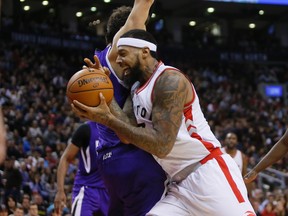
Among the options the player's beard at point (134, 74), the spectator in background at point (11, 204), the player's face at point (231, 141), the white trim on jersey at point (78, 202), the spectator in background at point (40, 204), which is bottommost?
the spectator in background at point (40, 204)

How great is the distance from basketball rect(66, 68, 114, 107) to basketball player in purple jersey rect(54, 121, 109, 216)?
231 centimetres

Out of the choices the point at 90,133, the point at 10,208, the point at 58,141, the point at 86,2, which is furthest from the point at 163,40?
the point at 90,133

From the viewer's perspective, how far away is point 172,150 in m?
4.45

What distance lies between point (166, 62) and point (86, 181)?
23.7 metres

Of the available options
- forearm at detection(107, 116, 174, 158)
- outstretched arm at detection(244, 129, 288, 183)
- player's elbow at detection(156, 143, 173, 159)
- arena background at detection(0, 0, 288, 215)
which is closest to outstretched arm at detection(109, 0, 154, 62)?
forearm at detection(107, 116, 174, 158)

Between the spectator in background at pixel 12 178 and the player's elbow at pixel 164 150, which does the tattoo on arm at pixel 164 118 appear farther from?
the spectator in background at pixel 12 178

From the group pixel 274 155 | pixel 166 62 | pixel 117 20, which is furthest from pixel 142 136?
pixel 166 62

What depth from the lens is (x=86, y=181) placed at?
655 cm

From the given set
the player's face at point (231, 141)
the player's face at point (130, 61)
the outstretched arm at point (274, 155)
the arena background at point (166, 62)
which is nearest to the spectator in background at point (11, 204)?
the arena background at point (166, 62)

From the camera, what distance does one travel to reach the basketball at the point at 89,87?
413cm

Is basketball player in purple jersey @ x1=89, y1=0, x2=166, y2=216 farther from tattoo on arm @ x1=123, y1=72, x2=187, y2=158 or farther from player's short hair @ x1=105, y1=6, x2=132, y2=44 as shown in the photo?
tattoo on arm @ x1=123, y1=72, x2=187, y2=158

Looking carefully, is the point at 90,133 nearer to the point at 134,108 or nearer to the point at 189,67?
the point at 134,108

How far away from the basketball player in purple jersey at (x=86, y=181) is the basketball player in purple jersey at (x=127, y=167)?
1.45 meters

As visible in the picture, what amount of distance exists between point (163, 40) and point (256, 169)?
2686cm
